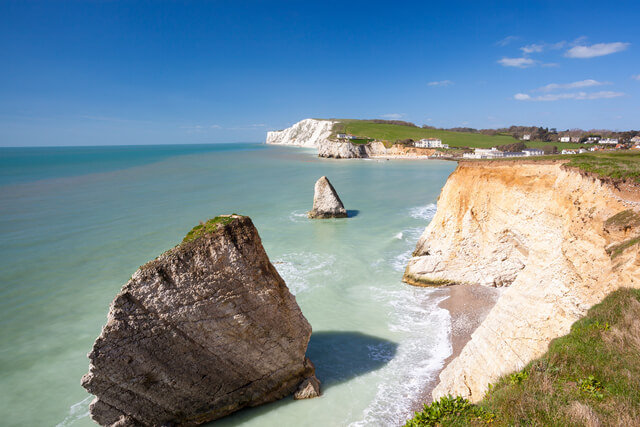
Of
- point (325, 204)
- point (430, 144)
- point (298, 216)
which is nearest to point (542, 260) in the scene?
point (325, 204)

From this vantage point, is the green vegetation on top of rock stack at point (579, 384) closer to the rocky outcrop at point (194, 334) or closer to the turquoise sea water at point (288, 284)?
the turquoise sea water at point (288, 284)

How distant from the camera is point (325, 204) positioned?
33.5 metres

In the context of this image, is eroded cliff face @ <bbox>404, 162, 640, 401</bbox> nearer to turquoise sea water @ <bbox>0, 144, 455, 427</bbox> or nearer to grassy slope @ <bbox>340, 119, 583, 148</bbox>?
turquoise sea water @ <bbox>0, 144, 455, 427</bbox>

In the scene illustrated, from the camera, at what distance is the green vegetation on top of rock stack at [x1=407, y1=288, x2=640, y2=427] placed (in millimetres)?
5355

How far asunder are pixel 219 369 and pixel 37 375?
833 cm

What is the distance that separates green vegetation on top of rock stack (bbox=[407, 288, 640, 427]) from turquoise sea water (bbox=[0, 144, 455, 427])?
3.37 m

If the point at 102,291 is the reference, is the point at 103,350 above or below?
above

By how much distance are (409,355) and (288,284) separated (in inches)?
340

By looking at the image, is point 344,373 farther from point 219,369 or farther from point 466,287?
point 466,287

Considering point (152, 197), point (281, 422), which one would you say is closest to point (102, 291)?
point (281, 422)

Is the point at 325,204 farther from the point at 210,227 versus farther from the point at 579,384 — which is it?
the point at 579,384

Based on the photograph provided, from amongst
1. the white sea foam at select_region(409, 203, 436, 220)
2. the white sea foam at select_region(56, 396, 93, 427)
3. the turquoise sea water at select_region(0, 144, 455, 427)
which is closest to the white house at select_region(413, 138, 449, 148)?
the turquoise sea water at select_region(0, 144, 455, 427)

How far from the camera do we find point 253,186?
5712cm

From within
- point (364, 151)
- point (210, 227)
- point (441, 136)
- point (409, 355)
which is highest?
point (441, 136)
